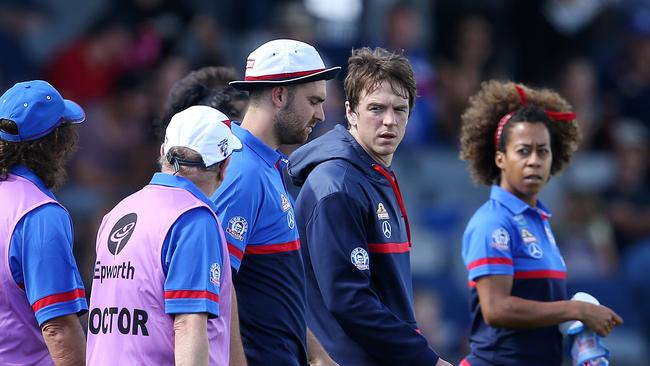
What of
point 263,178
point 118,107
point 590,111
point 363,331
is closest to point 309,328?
point 363,331

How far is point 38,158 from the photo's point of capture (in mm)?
5445

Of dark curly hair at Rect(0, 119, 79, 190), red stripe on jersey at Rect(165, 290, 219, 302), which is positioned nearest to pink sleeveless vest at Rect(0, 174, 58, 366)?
dark curly hair at Rect(0, 119, 79, 190)

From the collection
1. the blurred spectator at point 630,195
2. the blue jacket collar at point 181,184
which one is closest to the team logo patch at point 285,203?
the blue jacket collar at point 181,184

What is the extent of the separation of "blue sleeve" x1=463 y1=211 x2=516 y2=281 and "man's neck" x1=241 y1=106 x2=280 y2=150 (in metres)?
1.59

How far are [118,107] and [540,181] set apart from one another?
627cm

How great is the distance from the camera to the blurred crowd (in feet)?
40.1

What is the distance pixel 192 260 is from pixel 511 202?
2.73 meters

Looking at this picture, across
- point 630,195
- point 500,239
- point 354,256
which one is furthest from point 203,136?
point 630,195

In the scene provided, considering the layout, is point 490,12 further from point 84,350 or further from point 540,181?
point 84,350

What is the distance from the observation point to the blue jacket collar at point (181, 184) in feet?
16.2

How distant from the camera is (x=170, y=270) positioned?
4.75 metres

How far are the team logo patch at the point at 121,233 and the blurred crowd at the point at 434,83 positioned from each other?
21.6 ft

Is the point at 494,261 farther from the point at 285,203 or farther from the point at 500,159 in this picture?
the point at 285,203

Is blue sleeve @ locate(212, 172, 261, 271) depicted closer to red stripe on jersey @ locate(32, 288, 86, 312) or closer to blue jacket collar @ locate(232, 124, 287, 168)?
blue jacket collar @ locate(232, 124, 287, 168)
